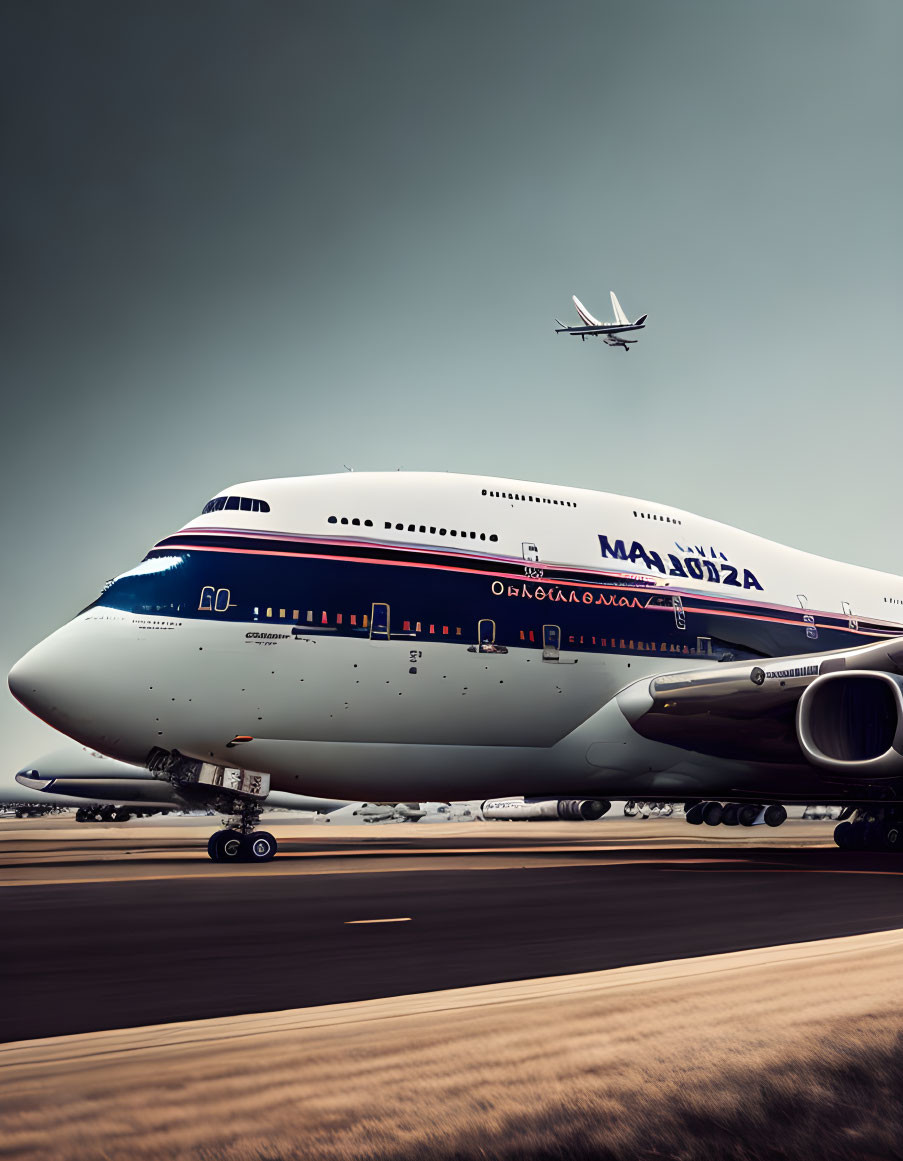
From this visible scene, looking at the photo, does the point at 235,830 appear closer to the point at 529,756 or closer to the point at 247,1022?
the point at 529,756

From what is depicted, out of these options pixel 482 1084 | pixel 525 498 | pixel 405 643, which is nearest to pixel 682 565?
pixel 525 498

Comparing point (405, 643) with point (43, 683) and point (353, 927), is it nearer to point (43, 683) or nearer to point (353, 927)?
point (43, 683)

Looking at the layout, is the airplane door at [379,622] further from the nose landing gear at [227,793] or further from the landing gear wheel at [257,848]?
the landing gear wheel at [257,848]

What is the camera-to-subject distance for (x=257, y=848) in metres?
15.6

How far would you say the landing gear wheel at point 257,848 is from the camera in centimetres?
1553

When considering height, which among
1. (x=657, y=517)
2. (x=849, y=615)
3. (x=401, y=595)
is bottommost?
(x=401, y=595)

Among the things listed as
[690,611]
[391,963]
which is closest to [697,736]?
[690,611]

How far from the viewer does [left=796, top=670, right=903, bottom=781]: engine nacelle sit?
48.0 ft

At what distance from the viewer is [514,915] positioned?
7.45 metres

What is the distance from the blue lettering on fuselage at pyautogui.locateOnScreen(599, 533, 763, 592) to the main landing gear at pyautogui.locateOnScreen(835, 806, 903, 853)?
5.44 meters

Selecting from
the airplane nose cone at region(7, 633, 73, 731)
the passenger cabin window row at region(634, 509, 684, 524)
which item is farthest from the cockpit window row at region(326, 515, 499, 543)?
the airplane nose cone at region(7, 633, 73, 731)

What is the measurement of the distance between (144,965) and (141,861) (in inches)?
479

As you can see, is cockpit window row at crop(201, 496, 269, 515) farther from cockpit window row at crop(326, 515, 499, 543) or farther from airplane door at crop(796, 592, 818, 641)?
airplane door at crop(796, 592, 818, 641)

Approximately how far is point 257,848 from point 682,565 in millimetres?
9885
